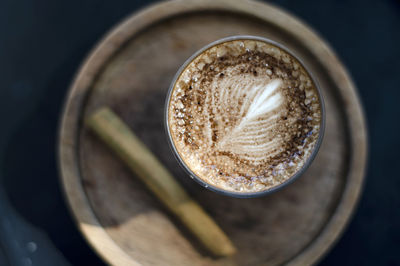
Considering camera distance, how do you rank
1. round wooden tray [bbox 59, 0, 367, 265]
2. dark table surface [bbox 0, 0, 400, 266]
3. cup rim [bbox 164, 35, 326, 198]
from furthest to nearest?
1. dark table surface [bbox 0, 0, 400, 266]
2. round wooden tray [bbox 59, 0, 367, 265]
3. cup rim [bbox 164, 35, 326, 198]

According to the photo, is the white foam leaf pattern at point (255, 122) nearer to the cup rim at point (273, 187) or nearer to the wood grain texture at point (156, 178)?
the cup rim at point (273, 187)

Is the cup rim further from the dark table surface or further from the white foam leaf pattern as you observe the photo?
the dark table surface

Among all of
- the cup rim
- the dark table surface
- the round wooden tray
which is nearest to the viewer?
the cup rim

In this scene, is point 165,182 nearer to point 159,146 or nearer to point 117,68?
point 159,146

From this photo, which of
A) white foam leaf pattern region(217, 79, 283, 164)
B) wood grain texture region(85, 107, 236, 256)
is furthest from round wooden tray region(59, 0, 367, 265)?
white foam leaf pattern region(217, 79, 283, 164)

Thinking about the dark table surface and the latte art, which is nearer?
the latte art

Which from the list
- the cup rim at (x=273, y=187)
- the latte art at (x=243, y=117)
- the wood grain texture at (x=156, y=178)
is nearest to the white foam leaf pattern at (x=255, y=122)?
the latte art at (x=243, y=117)

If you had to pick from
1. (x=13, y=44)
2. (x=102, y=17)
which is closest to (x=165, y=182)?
(x=102, y=17)
